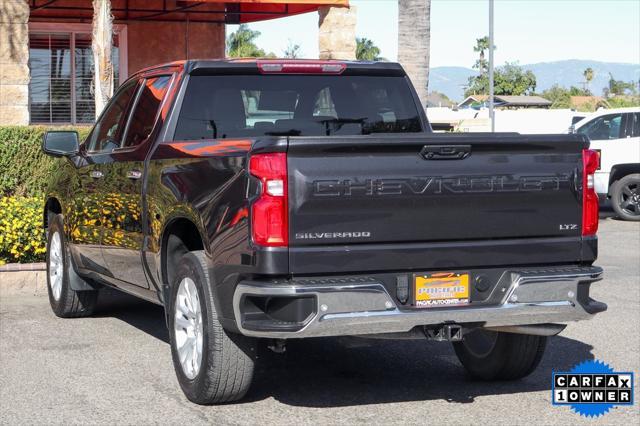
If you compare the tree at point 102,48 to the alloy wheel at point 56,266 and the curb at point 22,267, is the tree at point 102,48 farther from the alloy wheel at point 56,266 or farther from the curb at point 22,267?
the alloy wheel at point 56,266

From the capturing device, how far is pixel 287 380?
7.48 metres

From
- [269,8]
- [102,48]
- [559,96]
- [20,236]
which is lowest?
[20,236]

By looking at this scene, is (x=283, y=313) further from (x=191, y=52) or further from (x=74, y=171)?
(x=191, y=52)

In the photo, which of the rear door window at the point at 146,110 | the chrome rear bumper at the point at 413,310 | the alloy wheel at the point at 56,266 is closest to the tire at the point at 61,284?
the alloy wheel at the point at 56,266

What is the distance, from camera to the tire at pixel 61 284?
955 cm

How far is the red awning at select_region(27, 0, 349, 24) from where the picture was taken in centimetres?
Answer: 2206

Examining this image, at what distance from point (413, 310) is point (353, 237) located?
20.5 inches

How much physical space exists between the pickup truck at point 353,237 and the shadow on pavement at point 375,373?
0.72 ft

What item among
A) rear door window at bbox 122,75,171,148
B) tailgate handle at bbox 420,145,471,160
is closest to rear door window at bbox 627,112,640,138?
rear door window at bbox 122,75,171,148

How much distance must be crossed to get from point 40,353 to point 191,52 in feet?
56.9

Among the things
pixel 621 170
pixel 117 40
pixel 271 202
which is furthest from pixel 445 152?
pixel 117 40

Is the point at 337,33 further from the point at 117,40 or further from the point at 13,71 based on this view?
the point at 117,40

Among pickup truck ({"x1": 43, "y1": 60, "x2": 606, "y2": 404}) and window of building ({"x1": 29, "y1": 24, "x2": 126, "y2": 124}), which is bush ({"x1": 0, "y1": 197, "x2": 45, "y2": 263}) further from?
window of building ({"x1": 29, "y1": 24, "x2": 126, "y2": 124})

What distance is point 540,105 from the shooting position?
9906 centimetres
